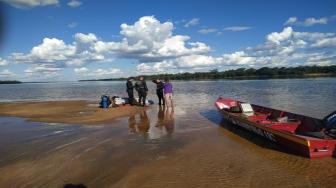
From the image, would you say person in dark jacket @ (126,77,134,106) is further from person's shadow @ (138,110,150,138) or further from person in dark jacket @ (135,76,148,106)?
person's shadow @ (138,110,150,138)

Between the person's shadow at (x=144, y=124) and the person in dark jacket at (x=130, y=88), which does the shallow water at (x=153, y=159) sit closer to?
the person's shadow at (x=144, y=124)

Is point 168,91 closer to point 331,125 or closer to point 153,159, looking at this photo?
point 153,159

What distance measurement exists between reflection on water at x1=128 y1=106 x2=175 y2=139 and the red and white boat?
8.15 ft

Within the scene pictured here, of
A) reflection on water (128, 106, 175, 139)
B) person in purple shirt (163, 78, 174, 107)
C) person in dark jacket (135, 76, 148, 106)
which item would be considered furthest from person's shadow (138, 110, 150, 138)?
person in dark jacket (135, 76, 148, 106)

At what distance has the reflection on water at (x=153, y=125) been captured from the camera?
11.2m

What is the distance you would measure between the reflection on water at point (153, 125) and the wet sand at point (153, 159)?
0.04 m

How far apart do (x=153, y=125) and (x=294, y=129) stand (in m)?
5.50

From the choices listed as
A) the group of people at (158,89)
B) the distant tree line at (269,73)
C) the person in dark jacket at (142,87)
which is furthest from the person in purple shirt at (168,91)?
the distant tree line at (269,73)

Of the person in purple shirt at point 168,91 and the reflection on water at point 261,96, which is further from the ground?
the person in purple shirt at point 168,91

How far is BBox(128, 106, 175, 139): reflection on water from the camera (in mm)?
11172

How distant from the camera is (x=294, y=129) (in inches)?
390

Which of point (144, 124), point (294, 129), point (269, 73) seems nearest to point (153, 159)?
point (294, 129)

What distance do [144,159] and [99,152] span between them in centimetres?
157

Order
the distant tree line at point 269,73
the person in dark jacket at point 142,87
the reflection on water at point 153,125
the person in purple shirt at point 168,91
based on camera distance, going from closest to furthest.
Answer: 1. the reflection on water at point 153,125
2. the person in purple shirt at point 168,91
3. the person in dark jacket at point 142,87
4. the distant tree line at point 269,73
